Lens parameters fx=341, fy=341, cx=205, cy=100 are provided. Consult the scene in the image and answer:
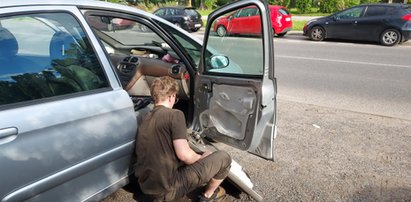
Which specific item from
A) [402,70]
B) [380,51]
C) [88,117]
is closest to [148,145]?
[88,117]

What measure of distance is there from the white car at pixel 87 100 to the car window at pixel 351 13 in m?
11.6

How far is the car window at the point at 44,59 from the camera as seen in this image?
193 centimetres

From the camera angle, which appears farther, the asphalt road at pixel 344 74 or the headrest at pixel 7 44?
the asphalt road at pixel 344 74

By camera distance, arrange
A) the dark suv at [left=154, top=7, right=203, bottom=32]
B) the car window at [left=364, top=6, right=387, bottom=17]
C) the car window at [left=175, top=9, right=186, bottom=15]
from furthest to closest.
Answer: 1. the car window at [left=175, top=9, right=186, bottom=15]
2. the dark suv at [left=154, top=7, right=203, bottom=32]
3. the car window at [left=364, top=6, right=387, bottom=17]

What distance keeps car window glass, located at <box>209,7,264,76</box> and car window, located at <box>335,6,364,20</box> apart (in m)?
11.6

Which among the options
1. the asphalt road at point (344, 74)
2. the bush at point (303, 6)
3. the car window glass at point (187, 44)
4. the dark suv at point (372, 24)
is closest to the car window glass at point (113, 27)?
the car window glass at point (187, 44)

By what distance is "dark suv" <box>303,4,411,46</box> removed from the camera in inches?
474

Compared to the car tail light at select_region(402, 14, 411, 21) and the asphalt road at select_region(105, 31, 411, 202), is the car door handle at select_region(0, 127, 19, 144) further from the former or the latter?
the car tail light at select_region(402, 14, 411, 21)

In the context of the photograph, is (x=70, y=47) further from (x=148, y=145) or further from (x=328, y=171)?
(x=328, y=171)

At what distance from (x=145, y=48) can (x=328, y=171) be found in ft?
9.16

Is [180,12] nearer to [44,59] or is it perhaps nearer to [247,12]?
[247,12]

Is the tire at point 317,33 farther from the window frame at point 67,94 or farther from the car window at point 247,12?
the window frame at point 67,94

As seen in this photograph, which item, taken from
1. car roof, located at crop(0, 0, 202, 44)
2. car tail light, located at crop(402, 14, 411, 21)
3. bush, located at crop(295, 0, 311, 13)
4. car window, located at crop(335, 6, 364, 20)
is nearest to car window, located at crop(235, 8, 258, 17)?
car roof, located at crop(0, 0, 202, 44)

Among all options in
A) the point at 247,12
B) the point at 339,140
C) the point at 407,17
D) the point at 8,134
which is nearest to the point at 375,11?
the point at 407,17
